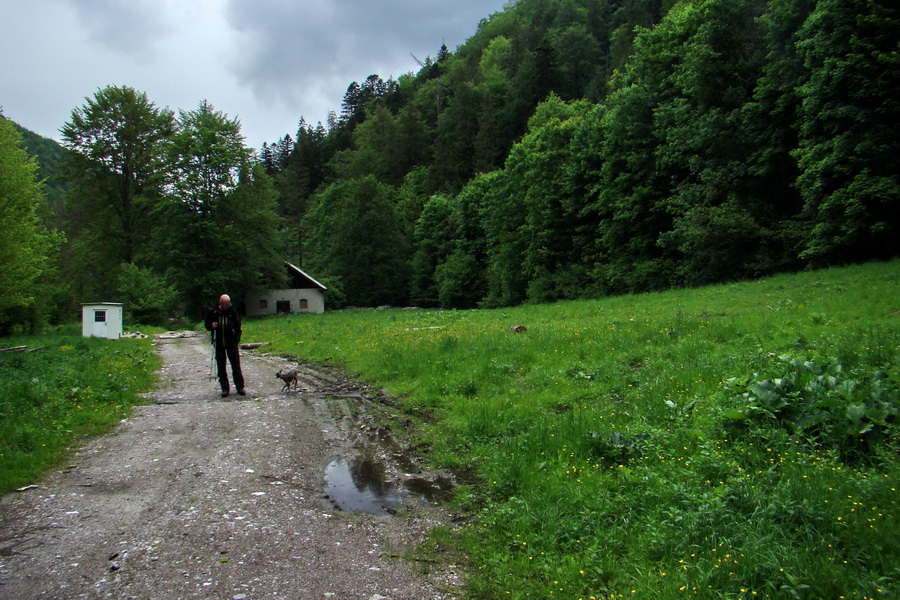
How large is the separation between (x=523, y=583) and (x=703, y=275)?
31515mm

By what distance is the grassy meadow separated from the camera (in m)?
4.18

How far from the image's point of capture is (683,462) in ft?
20.3

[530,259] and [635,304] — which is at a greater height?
[530,259]

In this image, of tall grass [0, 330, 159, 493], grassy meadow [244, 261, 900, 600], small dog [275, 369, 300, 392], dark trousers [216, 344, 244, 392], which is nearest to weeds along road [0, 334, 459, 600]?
tall grass [0, 330, 159, 493]

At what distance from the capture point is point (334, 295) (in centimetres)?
6956

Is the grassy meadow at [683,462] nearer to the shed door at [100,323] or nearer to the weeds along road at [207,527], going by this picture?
the weeds along road at [207,527]

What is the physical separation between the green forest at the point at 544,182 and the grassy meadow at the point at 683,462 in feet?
59.2

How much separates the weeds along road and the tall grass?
1.42 feet

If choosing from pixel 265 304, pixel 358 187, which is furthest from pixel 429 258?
pixel 265 304

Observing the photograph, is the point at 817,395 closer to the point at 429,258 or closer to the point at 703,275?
the point at 703,275

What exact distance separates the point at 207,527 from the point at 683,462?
17.4 feet

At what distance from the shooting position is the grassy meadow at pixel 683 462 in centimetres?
418

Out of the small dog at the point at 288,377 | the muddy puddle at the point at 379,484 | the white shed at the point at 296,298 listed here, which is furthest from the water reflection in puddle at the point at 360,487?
the white shed at the point at 296,298

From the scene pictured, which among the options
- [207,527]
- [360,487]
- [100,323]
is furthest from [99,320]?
[207,527]
